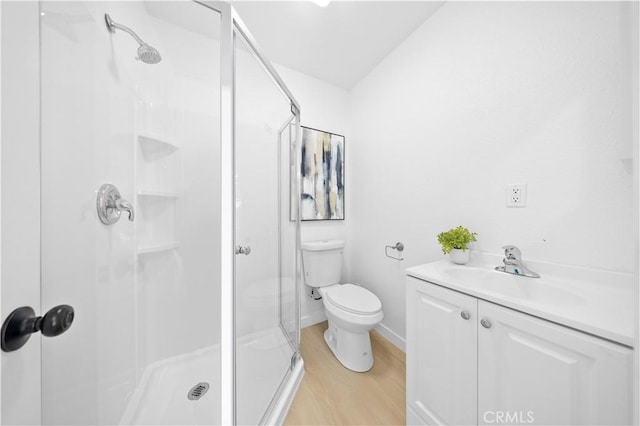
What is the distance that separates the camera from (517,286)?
93 cm

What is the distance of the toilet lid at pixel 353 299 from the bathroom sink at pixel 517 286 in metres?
0.54

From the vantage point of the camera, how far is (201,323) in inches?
54.6

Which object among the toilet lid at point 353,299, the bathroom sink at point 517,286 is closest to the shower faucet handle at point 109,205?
the toilet lid at point 353,299

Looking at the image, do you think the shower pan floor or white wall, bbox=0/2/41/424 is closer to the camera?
white wall, bbox=0/2/41/424

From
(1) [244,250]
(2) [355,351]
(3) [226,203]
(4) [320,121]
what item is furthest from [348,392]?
(4) [320,121]

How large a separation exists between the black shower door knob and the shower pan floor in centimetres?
57

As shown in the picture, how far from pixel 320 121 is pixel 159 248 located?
160 centimetres

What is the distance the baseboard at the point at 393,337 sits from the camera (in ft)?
5.08

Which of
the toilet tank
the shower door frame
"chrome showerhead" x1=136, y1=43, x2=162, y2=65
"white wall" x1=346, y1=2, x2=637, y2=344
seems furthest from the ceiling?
the toilet tank

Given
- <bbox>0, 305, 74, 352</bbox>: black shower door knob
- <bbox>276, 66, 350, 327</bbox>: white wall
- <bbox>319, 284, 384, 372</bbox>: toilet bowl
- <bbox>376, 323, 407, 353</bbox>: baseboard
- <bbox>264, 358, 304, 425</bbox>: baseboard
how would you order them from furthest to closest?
<bbox>276, 66, 350, 327</bbox>: white wall
<bbox>376, 323, 407, 353</bbox>: baseboard
<bbox>319, 284, 384, 372</bbox>: toilet bowl
<bbox>264, 358, 304, 425</bbox>: baseboard
<bbox>0, 305, 74, 352</bbox>: black shower door knob

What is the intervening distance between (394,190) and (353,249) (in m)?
0.74

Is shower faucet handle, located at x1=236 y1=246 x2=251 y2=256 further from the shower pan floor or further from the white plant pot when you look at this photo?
the white plant pot

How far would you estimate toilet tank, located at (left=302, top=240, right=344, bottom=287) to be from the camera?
1.72 m

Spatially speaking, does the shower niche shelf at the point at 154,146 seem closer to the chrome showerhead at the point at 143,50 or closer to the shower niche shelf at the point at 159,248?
the chrome showerhead at the point at 143,50
